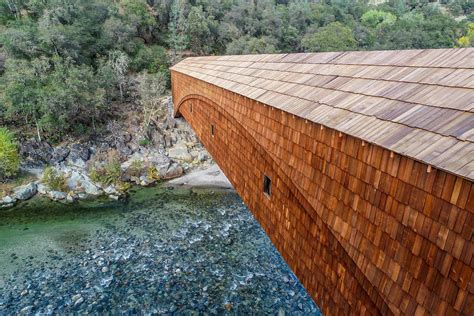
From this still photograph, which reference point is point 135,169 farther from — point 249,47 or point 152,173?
point 249,47

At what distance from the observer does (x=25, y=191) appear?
1698 cm

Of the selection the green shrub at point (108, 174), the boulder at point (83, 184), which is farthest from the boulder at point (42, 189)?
the green shrub at point (108, 174)

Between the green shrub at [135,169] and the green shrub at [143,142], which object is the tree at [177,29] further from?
the green shrub at [135,169]

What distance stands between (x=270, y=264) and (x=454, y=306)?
994 cm

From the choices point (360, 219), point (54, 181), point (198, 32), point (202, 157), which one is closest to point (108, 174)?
point (54, 181)

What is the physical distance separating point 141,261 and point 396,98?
1105cm

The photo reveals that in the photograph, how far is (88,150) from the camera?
69.6ft

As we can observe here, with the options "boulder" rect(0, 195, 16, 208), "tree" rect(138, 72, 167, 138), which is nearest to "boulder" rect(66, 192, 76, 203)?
"boulder" rect(0, 195, 16, 208)

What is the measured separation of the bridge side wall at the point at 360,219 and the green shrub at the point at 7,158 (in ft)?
56.7

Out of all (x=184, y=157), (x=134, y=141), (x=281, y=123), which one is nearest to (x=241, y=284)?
(x=281, y=123)

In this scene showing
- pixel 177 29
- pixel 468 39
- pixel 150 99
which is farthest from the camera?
pixel 468 39

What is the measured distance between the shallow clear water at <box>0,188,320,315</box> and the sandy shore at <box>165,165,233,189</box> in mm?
2446

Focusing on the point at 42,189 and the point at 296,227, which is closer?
the point at 296,227

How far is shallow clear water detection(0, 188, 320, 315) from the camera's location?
32.5ft
